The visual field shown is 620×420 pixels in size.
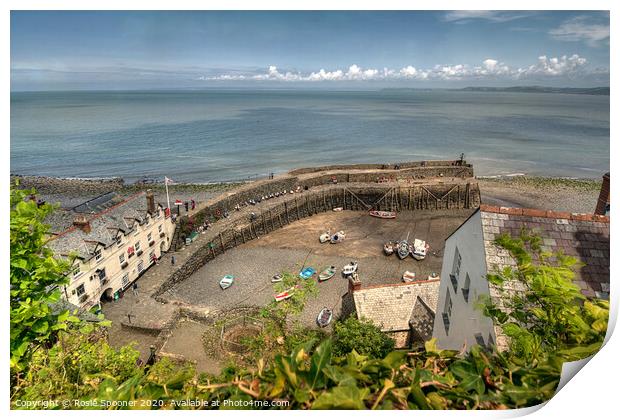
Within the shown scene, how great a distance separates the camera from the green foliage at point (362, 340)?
45.8 feet

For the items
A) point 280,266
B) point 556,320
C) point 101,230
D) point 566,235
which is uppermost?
point 556,320

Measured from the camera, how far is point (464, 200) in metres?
46.2

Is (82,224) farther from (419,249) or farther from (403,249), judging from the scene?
(419,249)

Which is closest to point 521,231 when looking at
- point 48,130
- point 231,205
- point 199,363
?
point 199,363

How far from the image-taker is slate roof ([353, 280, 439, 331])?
56.8 feet

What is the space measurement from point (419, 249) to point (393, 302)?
15656 millimetres

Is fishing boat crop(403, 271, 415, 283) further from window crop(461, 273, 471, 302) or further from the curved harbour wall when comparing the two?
window crop(461, 273, 471, 302)

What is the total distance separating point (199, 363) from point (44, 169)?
7116 cm

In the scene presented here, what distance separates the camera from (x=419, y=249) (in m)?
32.5

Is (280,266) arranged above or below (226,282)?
below

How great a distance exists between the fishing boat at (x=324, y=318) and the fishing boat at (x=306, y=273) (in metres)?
6.19

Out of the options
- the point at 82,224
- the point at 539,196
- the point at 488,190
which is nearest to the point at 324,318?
the point at 82,224

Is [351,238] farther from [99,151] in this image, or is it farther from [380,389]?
[99,151]

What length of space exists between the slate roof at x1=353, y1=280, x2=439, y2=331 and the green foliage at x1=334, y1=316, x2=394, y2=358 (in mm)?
1923
